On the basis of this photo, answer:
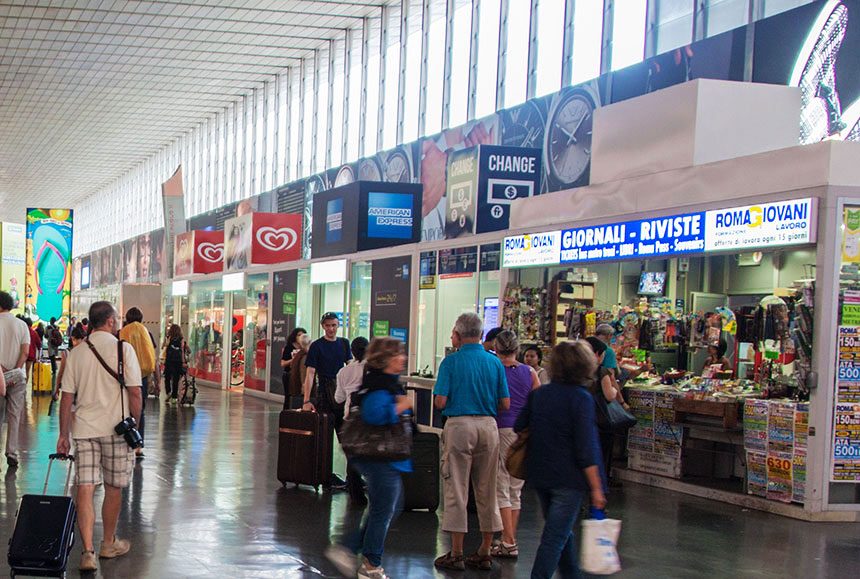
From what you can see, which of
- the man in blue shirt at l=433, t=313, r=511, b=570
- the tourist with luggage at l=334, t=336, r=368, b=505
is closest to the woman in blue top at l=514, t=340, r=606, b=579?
the man in blue shirt at l=433, t=313, r=511, b=570

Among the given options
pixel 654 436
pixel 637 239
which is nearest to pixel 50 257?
pixel 637 239

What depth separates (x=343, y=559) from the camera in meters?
6.78

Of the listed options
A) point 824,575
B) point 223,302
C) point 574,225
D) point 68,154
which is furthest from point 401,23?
point 68,154

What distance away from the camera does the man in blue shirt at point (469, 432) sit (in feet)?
21.9

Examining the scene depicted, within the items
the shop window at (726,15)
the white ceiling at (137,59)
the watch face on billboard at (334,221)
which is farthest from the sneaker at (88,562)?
A: the white ceiling at (137,59)

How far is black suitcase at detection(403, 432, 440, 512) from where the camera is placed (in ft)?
28.6

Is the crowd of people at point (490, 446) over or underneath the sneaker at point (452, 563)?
over

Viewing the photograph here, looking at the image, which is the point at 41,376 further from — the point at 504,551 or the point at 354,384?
the point at 504,551

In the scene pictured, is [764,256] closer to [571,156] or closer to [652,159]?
[652,159]

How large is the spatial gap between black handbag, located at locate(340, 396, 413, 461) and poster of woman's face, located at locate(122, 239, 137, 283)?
39.9 meters

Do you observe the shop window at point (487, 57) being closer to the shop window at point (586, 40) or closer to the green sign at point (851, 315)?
the shop window at point (586, 40)

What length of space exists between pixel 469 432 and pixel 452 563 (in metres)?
0.80

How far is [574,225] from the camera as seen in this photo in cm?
1189

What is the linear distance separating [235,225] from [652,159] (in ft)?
53.2
